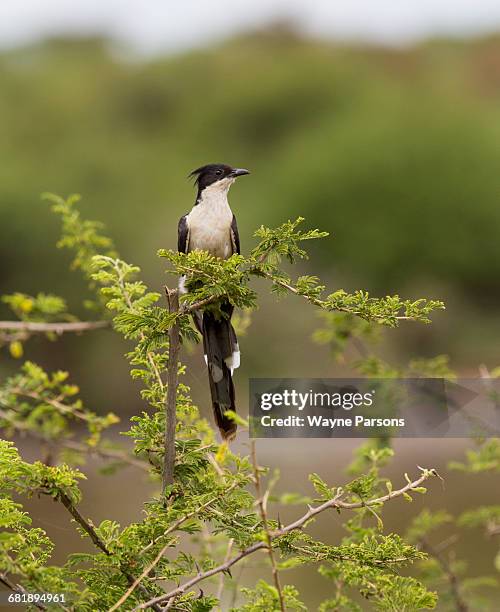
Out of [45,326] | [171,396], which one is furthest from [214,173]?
[171,396]

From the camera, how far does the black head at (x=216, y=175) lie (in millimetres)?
2799

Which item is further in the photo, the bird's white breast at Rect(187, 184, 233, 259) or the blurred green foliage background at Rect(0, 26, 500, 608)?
the blurred green foliage background at Rect(0, 26, 500, 608)

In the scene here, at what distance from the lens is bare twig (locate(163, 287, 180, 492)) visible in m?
1.66

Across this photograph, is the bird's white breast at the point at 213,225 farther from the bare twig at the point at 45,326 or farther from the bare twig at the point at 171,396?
the bare twig at the point at 171,396

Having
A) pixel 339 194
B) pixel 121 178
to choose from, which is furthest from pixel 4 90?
pixel 339 194

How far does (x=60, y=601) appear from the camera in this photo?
4.82 ft

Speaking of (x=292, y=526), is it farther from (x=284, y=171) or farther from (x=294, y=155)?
(x=294, y=155)

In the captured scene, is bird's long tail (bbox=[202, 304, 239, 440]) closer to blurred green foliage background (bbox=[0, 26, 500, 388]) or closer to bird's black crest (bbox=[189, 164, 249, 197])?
bird's black crest (bbox=[189, 164, 249, 197])

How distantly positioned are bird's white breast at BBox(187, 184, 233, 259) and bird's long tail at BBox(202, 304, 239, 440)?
415 millimetres

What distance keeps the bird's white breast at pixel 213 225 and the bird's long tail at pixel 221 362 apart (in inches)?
16.3

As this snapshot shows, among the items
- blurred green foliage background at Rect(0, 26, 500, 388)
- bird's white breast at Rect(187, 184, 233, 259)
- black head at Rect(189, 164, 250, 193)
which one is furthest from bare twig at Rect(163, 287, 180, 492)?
blurred green foliage background at Rect(0, 26, 500, 388)

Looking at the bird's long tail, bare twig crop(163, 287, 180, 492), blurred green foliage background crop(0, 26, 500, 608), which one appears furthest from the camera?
blurred green foliage background crop(0, 26, 500, 608)

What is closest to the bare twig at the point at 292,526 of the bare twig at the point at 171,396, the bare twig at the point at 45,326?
the bare twig at the point at 171,396

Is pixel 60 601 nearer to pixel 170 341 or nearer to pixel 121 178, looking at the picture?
pixel 170 341
